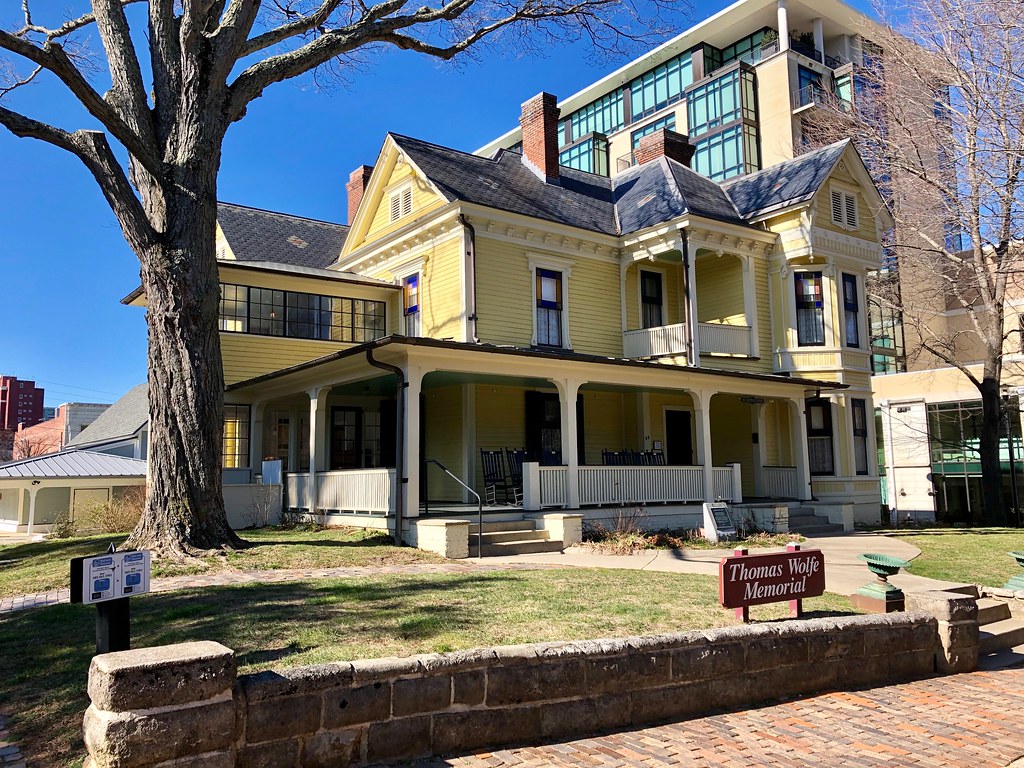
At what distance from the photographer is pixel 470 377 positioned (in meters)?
15.9

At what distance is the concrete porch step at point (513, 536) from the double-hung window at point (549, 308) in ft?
21.6

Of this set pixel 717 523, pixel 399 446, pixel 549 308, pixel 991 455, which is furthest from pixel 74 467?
pixel 991 455

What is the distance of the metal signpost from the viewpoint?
4297mm

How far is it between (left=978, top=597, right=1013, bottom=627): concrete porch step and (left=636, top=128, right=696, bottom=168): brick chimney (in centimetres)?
1702

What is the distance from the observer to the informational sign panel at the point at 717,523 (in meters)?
15.2

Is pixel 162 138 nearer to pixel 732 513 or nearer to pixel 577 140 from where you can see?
pixel 732 513

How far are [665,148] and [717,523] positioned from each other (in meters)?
12.5

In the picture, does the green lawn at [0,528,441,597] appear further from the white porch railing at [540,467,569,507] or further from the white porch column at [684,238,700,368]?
the white porch column at [684,238,700,368]

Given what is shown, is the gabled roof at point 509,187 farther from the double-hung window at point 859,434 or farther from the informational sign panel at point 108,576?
the informational sign panel at point 108,576

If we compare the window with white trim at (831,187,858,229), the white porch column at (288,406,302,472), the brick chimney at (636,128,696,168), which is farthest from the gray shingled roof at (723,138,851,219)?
the white porch column at (288,406,302,472)

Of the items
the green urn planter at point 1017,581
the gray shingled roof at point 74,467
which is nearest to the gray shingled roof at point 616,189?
the green urn planter at point 1017,581

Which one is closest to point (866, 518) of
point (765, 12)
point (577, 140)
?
point (765, 12)

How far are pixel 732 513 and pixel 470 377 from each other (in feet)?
19.7

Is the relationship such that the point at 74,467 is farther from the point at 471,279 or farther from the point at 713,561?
the point at 713,561
